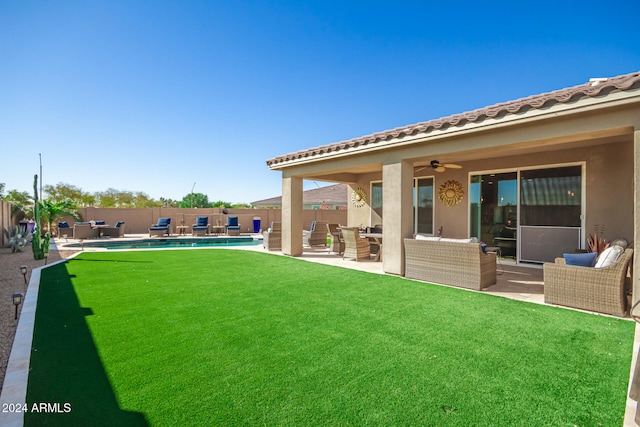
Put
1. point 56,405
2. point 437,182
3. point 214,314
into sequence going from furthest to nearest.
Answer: point 437,182 < point 214,314 < point 56,405

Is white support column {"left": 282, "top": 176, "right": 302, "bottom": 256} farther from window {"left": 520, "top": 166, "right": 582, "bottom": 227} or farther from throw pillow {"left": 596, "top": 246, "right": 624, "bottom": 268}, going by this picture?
throw pillow {"left": 596, "top": 246, "right": 624, "bottom": 268}

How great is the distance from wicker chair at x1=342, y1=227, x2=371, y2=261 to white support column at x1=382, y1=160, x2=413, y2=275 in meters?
2.28

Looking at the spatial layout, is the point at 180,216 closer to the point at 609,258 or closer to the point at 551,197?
the point at 551,197

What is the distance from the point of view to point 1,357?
12.2 ft

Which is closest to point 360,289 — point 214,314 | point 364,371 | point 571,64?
point 214,314

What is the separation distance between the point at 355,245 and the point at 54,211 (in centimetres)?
2179

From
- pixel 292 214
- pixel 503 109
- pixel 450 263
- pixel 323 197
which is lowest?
pixel 450 263

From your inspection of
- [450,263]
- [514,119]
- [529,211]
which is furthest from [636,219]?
[529,211]

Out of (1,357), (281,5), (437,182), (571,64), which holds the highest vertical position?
(281,5)

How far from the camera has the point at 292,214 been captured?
464 inches

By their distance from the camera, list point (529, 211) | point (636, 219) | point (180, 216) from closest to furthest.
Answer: point (636, 219) < point (529, 211) < point (180, 216)

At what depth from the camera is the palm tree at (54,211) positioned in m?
20.9

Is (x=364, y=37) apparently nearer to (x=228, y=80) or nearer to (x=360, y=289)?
(x=228, y=80)

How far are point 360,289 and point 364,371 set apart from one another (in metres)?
3.62
